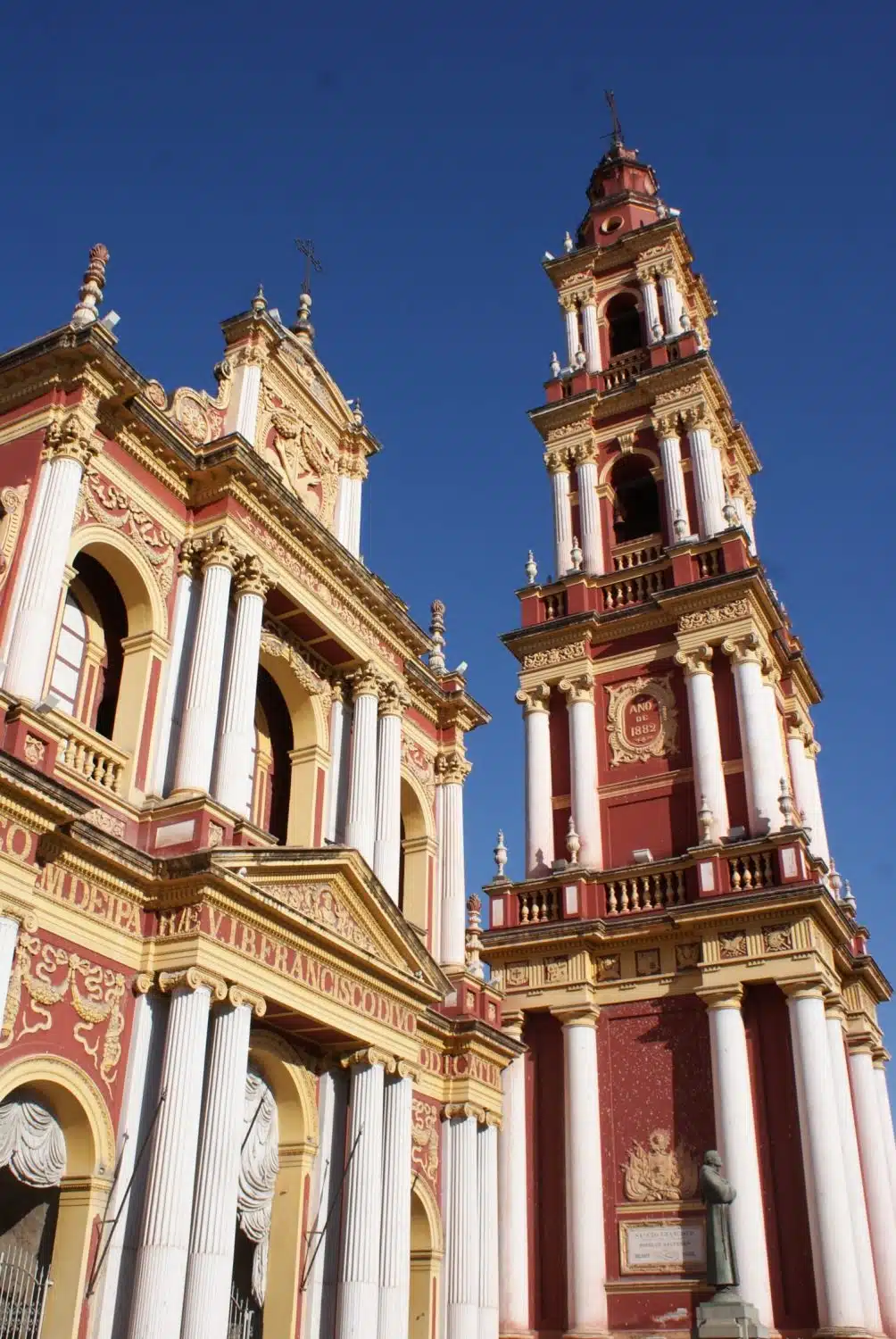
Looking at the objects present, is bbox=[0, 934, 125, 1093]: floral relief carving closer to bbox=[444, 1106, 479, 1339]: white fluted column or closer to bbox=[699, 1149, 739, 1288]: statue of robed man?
bbox=[444, 1106, 479, 1339]: white fluted column

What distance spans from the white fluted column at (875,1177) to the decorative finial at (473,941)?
8.32m

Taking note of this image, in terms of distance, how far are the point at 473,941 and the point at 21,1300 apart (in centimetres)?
1034

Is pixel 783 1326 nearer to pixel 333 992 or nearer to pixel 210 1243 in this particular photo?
pixel 333 992

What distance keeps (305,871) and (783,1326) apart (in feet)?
35.4

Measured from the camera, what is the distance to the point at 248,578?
1756cm

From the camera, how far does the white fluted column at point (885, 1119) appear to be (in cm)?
2394

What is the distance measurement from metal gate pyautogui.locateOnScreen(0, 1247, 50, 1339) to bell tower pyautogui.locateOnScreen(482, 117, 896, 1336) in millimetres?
8444

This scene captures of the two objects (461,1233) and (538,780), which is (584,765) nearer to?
(538,780)

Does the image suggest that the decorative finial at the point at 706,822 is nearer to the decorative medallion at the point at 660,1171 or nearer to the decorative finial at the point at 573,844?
the decorative finial at the point at 573,844

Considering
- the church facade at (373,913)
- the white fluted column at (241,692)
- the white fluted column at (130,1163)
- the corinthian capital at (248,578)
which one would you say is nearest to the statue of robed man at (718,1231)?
the church facade at (373,913)

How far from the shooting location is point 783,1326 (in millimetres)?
19719

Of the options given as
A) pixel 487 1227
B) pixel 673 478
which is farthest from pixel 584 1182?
pixel 673 478

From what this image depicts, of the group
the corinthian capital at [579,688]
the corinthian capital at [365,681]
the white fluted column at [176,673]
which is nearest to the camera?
the white fluted column at [176,673]

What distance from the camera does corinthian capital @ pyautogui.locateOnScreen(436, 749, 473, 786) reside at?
23.0 m
